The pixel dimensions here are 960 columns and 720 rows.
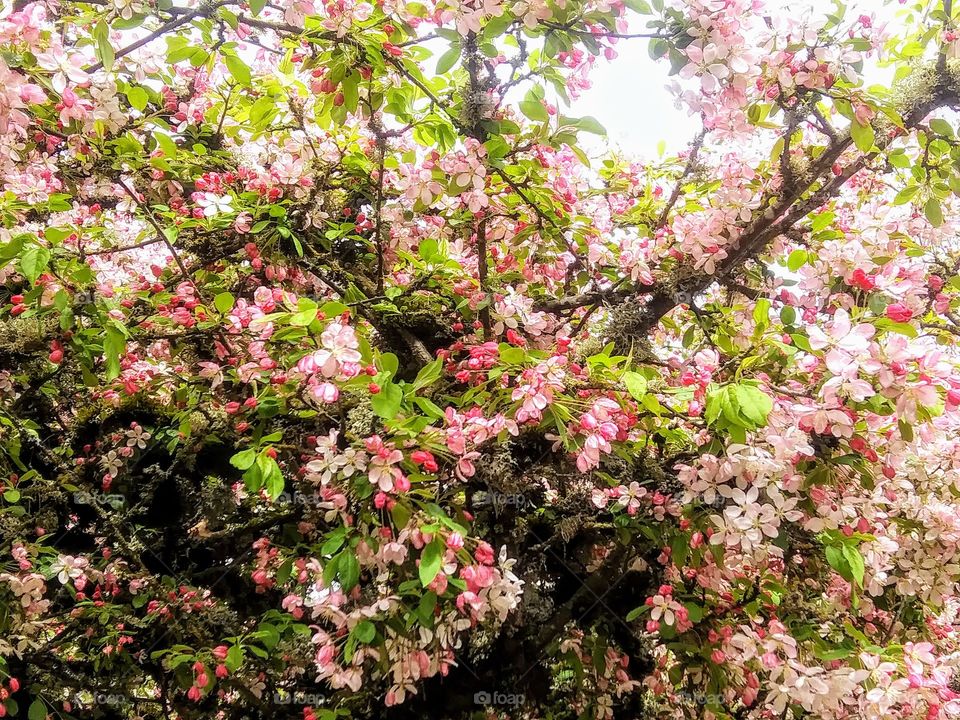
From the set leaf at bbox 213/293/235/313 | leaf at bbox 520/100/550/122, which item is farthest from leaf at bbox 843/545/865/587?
leaf at bbox 213/293/235/313

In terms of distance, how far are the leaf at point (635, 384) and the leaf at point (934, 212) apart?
106cm

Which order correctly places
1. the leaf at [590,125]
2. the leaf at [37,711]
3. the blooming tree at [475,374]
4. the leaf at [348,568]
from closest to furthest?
the leaf at [348,568]
the blooming tree at [475,374]
the leaf at [590,125]
the leaf at [37,711]

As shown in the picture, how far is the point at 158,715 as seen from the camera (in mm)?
2893

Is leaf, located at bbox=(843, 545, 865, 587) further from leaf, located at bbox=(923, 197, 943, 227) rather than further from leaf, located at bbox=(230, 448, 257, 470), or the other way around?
leaf, located at bbox=(230, 448, 257, 470)

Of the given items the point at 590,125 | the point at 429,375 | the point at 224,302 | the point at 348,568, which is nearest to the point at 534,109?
the point at 590,125

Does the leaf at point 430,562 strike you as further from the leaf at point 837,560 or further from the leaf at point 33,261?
the leaf at point 33,261

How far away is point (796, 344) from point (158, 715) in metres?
3.15

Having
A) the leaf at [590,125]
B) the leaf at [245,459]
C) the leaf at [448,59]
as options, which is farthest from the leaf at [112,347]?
the leaf at [590,125]

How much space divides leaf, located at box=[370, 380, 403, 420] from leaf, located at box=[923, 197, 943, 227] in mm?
1650

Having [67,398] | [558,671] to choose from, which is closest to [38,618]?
[67,398]

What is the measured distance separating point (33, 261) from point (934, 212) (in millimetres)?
2536

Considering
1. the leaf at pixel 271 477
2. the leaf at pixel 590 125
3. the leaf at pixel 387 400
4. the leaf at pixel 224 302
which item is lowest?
the leaf at pixel 271 477

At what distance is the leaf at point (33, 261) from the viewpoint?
1.62 metres

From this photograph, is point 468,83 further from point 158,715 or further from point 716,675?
point 158,715
